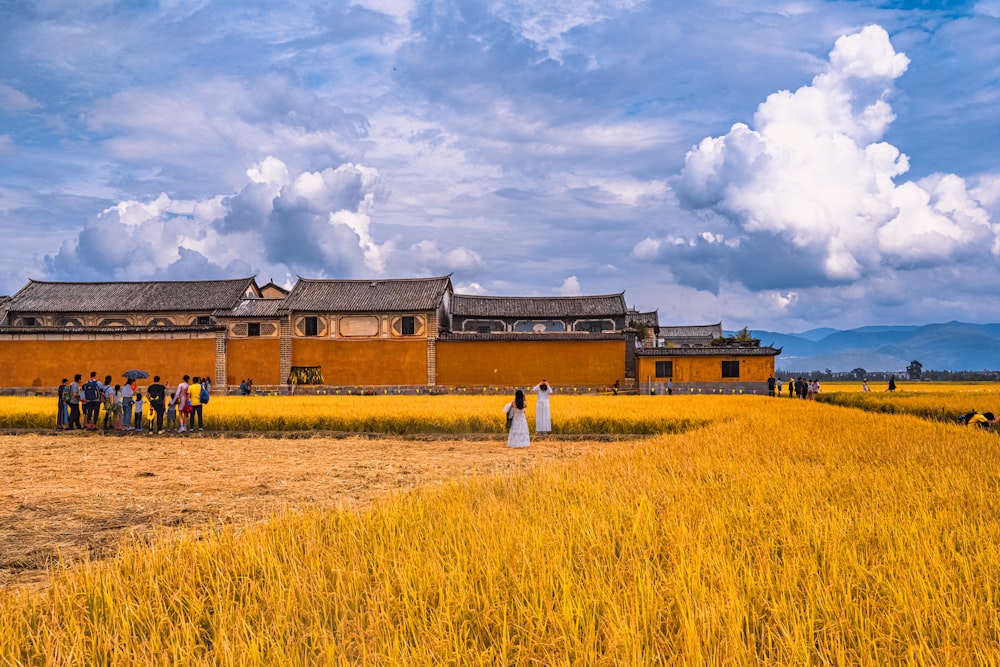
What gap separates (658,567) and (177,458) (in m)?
9.93

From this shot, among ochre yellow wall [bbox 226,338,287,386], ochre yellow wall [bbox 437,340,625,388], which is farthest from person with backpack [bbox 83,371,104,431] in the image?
ochre yellow wall [bbox 437,340,625,388]

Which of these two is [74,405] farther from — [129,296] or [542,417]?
[129,296]

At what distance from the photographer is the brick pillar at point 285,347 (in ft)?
96.7

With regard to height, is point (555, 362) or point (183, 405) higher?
point (555, 362)

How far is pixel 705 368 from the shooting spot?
2942cm

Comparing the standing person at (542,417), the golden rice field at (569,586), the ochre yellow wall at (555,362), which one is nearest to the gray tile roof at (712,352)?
the ochre yellow wall at (555,362)

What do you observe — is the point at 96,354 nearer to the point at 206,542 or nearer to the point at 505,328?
the point at 505,328

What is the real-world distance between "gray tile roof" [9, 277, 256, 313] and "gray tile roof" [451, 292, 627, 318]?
41.0 ft

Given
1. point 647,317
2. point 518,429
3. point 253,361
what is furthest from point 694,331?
point 518,429

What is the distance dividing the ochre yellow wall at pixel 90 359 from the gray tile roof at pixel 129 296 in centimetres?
691

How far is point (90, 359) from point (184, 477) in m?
23.1

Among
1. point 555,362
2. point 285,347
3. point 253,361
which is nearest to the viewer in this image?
point 555,362

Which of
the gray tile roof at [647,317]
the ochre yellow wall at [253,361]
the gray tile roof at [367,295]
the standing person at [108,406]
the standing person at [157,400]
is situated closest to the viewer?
the standing person at [157,400]

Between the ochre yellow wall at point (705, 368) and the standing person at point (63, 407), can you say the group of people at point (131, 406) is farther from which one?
the ochre yellow wall at point (705, 368)
